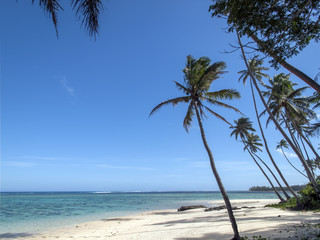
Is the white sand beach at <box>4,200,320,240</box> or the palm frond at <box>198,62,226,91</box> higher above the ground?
the palm frond at <box>198,62,226,91</box>

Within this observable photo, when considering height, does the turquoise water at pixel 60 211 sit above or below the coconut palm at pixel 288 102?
below

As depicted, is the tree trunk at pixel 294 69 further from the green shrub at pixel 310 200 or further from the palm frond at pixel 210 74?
the green shrub at pixel 310 200

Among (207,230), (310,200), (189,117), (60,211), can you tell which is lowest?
(60,211)

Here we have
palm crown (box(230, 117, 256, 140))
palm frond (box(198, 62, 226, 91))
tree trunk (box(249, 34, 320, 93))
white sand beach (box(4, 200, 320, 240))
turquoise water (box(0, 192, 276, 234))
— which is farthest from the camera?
palm crown (box(230, 117, 256, 140))

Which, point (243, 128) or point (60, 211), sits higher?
point (243, 128)

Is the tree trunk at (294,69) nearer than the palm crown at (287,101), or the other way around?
the tree trunk at (294,69)

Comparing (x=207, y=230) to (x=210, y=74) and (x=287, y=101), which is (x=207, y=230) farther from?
(x=287, y=101)

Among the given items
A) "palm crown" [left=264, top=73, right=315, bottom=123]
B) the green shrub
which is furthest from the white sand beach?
"palm crown" [left=264, top=73, right=315, bottom=123]

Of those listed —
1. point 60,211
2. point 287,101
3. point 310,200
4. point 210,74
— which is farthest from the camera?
point 60,211

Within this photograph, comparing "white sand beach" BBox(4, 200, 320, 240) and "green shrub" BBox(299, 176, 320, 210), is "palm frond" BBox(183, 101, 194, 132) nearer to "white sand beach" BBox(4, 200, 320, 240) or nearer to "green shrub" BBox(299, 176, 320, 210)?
"white sand beach" BBox(4, 200, 320, 240)

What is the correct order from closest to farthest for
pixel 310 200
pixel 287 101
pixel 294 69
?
1. pixel 294 69
2. pixel 310 200
3. pixel 287 101

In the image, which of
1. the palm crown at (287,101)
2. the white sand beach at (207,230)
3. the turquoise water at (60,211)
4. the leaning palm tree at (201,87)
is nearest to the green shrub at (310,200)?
the white sand beach at (207,230)

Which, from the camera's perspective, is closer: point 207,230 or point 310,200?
point 207,230

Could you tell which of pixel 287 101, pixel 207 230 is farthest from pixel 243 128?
pixel 207 230
